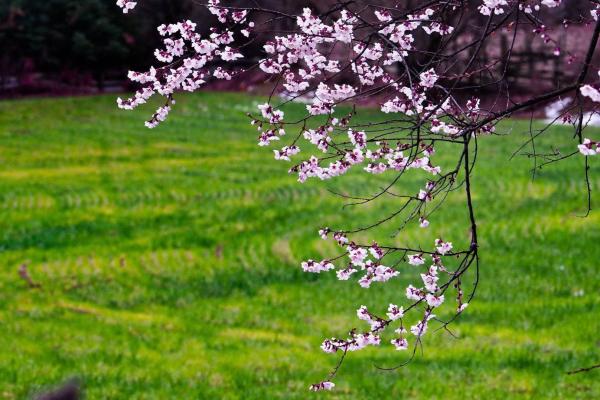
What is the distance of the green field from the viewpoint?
287 inches

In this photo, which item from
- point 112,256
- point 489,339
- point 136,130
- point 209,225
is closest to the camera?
point 489,339

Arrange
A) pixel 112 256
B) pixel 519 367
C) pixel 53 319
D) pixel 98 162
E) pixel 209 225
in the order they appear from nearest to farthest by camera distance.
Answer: pixel 519 367 < pixel 53 319 < pixel 112 256 < pixel 209 225 < pixel 98 162

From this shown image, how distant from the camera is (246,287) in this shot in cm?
1030

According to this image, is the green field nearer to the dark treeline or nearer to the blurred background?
the blurred background

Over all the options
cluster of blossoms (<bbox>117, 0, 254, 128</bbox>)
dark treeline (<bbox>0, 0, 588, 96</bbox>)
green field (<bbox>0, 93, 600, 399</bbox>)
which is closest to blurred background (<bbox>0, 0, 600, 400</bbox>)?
green field (<bbox>0, 93, 600, 399</bbox>)

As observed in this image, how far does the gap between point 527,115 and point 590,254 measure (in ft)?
62.0

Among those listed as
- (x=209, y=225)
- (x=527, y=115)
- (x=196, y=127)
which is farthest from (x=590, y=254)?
(x=527, y=115)

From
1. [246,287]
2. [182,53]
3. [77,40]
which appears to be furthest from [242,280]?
[77,40]

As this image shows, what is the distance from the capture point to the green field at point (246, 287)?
7.29 metres

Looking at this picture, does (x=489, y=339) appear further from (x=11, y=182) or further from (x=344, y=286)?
(x=11, y=182)

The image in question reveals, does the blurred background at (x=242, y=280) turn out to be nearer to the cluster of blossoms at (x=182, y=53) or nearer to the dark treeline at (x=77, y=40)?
the cluster of blossoms at (x=182, y=53)

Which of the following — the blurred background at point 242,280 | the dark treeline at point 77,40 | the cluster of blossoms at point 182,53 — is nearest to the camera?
the cluster of blossoms at point 182,53

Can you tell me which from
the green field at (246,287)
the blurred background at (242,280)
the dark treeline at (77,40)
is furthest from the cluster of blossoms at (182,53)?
the dark treeline at (77,40)

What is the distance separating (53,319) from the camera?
29.5ft
